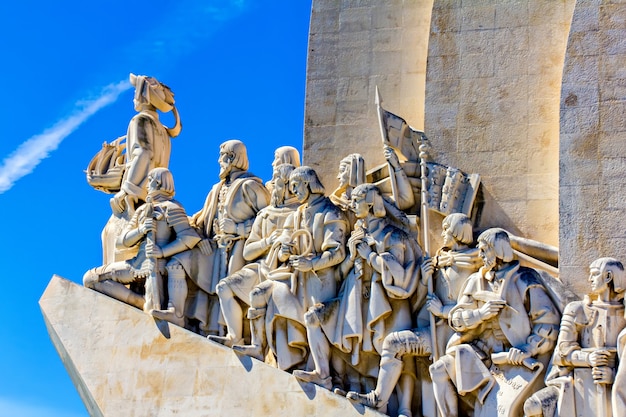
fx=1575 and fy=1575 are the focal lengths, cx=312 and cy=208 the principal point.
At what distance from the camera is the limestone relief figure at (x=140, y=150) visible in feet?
50.9

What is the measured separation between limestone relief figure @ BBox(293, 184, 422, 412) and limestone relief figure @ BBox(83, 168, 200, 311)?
173 centimetres

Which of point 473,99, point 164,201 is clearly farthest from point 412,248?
point 164,201

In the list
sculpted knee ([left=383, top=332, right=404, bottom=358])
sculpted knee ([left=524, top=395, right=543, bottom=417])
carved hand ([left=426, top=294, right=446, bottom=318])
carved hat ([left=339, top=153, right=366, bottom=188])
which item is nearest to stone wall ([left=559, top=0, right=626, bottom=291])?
carved hand ([left=426, top=294, right=446, bottom=318])

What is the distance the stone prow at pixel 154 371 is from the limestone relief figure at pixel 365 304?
329 mm

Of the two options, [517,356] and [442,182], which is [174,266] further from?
[517,356]

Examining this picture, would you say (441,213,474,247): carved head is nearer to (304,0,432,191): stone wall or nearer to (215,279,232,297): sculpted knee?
(304,0,432,191): stone wall

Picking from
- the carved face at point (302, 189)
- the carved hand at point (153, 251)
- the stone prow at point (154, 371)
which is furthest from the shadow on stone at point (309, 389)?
the carved hand at point (153, 251)

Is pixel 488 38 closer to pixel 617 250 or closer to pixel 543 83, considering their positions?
pixel 543 83

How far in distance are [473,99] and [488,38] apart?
24.5 inches

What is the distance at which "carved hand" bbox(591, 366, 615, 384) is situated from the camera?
487 inches

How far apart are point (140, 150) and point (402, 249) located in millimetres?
3420

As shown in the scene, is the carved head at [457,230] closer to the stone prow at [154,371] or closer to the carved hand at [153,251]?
the stone prow at [154,371]

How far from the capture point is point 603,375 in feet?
40.5

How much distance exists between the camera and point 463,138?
1440 cm
